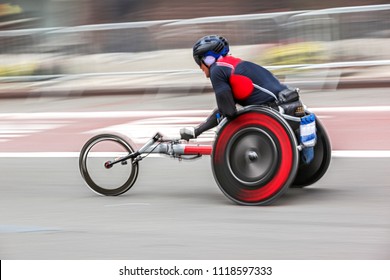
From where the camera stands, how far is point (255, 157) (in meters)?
8.24

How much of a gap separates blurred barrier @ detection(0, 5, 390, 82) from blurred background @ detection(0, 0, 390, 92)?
17 millimetres

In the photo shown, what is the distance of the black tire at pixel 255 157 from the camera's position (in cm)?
808

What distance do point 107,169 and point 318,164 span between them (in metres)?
1.92

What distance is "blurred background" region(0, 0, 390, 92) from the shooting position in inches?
646

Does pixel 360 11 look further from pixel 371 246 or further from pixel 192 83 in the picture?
pixel 371 246

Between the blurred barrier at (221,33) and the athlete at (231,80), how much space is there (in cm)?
819

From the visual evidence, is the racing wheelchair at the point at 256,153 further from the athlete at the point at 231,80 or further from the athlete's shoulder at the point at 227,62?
the athlete's shoulder at the point at 227,62

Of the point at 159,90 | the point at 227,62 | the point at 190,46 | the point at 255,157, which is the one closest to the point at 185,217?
the point at 255,157

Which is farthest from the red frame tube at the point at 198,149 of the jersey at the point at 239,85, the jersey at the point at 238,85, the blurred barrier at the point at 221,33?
the blurred barrier at the point at 221,33

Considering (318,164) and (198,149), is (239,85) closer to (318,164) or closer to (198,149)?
(198,149)

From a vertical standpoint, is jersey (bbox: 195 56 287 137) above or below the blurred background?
below

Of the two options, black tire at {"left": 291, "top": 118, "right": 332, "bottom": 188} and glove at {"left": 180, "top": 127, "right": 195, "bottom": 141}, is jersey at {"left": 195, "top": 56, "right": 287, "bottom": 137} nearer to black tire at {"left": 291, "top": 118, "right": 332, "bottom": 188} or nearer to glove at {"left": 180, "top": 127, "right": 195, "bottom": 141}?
glove at {"left": 180, "top": 127, "right": 195, "bottom": 141}

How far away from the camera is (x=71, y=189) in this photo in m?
9.72

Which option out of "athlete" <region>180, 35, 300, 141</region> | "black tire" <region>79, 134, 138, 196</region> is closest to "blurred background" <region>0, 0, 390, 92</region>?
"black tire" <region>79, 134, 138, 196</region>
